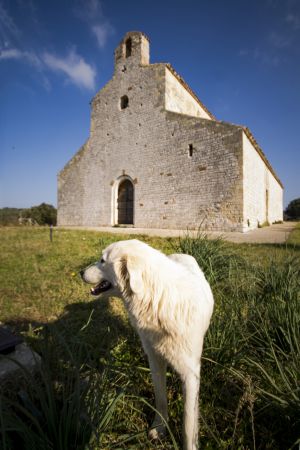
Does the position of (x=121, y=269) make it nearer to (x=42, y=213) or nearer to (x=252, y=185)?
(x=252, y=185)

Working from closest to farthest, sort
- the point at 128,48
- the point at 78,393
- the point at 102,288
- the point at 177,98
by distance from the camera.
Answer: the point at 78,393 → the point at 102,288 → the point at 177,98 → the point at 128,48

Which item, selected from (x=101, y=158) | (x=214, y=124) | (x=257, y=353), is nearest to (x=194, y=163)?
(x=214, y=124)

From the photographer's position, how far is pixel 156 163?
12.8m

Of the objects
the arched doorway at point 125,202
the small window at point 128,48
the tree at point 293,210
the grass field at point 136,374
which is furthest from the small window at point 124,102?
the tree at point 293,210

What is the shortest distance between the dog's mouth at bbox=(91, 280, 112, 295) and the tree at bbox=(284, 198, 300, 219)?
49465 millimetres

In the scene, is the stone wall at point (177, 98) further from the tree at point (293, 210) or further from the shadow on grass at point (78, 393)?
the tree at point (293, 210)

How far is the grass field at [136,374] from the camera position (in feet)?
3.60

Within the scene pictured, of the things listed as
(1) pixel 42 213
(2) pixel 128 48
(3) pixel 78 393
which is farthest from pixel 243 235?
(1) pixel 42 213

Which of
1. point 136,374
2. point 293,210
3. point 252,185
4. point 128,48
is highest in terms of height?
point 128,48

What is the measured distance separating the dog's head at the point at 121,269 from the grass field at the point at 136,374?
0.38 metres

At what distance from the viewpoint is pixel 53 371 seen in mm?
1725

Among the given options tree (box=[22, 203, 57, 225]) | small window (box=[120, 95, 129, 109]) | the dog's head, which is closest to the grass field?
the dog's head

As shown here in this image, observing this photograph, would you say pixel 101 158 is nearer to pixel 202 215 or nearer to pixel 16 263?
pixel 202 215

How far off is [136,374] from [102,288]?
0.82 metres
